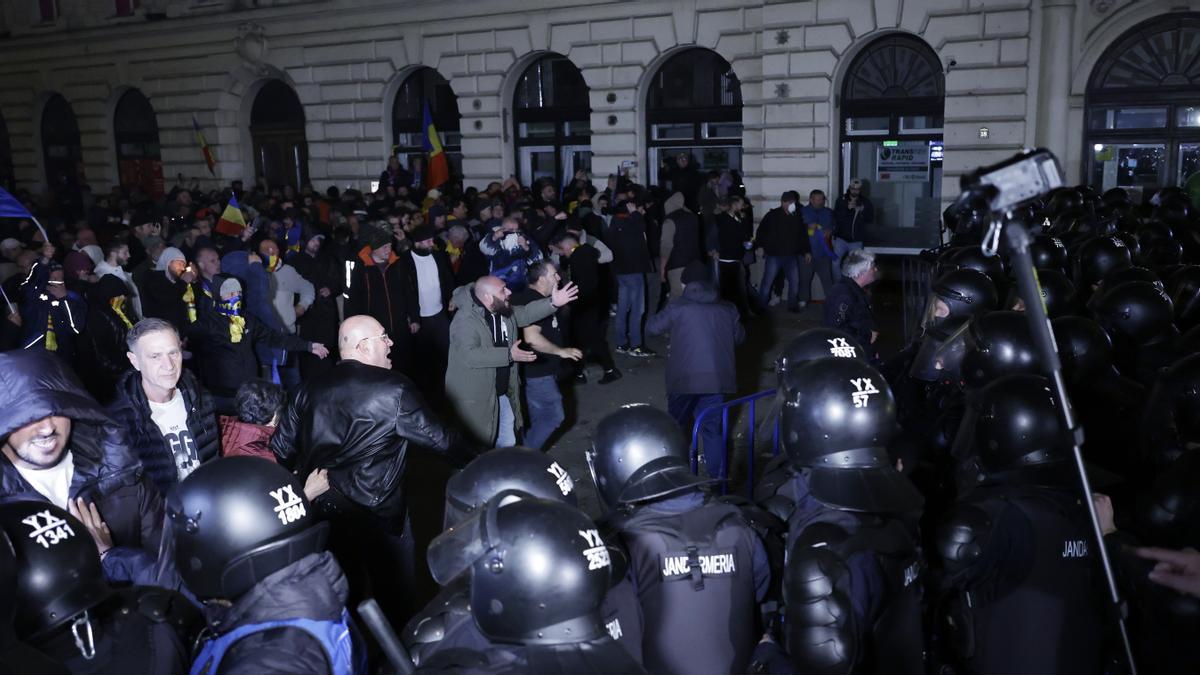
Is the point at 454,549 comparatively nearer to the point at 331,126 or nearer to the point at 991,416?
the point at 991,416

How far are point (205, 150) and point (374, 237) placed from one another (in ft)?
53.3

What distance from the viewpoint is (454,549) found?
90.3 inches

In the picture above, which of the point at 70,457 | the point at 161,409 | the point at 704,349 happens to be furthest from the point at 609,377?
the point at 70,457

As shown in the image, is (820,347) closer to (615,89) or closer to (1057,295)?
(1057,295)

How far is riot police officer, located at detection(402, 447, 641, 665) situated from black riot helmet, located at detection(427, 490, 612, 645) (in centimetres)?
22

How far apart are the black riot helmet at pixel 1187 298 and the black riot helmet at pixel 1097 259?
86cm

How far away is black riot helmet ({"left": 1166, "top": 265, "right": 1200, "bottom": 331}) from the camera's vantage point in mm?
5844

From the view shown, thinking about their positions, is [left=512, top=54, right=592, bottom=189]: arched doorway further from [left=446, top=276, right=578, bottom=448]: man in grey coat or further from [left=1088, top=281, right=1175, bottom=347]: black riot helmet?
[left=1088, top=281, right=1175, bottom=347]: black riot helmet

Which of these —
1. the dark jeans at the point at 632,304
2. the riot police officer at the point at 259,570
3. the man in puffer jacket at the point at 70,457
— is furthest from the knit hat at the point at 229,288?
the dark jeans at the point at 632,304

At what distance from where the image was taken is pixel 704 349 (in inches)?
282

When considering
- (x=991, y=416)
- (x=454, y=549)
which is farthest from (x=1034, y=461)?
(x=454, y=549)

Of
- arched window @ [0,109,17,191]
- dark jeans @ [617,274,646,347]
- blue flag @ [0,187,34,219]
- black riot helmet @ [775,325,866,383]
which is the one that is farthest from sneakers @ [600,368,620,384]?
arched window @ [0,109,17,191]

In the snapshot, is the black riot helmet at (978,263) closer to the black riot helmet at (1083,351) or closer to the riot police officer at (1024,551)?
the black riot helmet at (1083,351)

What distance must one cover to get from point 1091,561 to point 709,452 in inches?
152
